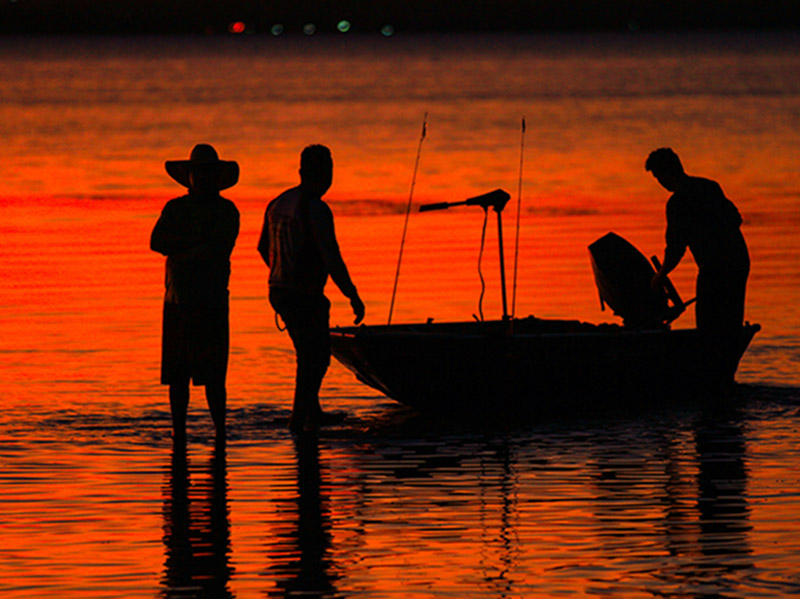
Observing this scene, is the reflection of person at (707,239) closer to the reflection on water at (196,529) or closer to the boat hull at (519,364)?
the boat hull at (519,364)

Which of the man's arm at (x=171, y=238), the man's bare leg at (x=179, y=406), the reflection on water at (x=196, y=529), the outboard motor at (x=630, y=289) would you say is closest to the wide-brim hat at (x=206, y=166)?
the man's arm at (x=171, y=238)

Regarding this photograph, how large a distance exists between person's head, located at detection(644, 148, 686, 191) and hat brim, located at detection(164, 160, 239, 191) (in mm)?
3062

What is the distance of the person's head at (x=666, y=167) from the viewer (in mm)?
14516

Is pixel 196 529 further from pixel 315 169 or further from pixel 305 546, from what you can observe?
pixel 315 169

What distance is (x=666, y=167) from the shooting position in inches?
573

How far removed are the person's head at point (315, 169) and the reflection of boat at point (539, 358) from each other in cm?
105

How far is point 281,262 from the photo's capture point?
13.6 m

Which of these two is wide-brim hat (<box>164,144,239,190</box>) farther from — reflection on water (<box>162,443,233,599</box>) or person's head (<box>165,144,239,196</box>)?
reflection on water (<box>162,443,233,599</box>)

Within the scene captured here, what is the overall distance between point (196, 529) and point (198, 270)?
2346 mm

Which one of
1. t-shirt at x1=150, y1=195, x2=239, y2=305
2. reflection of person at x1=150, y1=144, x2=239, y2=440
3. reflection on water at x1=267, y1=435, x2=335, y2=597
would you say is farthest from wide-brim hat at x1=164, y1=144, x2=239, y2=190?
reflection on water at x1=267, y1=435, x2=335, y2=597

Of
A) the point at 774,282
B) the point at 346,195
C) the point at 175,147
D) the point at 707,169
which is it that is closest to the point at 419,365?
the point at 774,282

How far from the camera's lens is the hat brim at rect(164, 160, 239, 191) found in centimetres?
1272

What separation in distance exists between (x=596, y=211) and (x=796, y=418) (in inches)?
658

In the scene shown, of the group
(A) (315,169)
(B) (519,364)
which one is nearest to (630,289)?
(B) (519,364)
